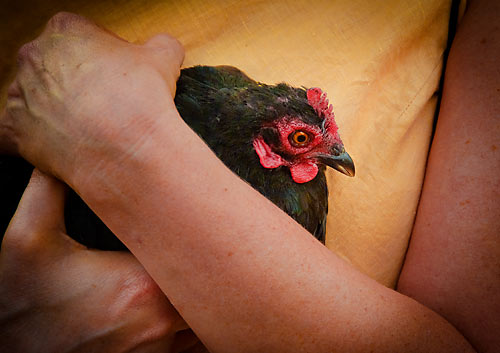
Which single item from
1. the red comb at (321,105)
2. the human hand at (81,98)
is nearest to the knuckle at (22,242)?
the human hand at (81,98)

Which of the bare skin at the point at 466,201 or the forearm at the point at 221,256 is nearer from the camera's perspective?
the forearm at the point at 221,256

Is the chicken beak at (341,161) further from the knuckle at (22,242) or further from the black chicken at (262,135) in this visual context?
the knuckle at (22,242)

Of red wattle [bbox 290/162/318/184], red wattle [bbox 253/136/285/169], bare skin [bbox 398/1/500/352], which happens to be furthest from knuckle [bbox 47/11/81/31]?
bare skin [bbox 398/1/500/352]

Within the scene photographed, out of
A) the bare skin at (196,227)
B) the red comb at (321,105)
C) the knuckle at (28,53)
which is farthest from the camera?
the red comb at (321,105)

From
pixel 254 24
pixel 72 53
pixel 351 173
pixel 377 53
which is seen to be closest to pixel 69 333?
pixel 72 53

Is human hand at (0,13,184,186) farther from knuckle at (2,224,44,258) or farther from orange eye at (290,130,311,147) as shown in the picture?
orange eye at (290,130,311,147)

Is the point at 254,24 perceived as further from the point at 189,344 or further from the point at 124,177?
the point at 189,344
